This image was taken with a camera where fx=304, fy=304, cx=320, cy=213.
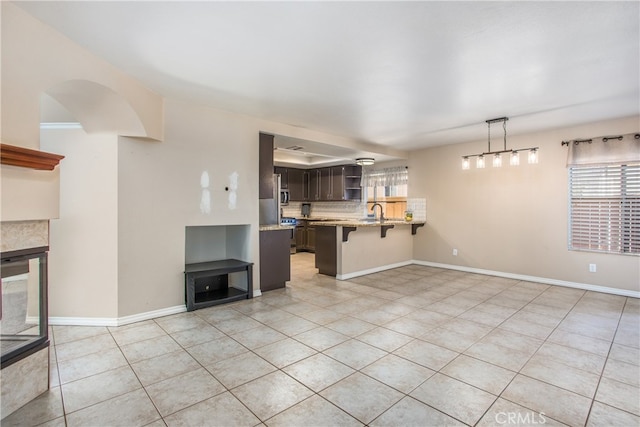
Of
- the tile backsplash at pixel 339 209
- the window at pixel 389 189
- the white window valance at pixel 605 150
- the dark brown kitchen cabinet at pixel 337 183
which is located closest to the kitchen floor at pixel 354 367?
the white window valance at pixel 605 150

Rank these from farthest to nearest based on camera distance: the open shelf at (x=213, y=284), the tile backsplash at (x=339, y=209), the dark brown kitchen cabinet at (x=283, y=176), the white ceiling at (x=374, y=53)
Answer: the dark brown kitchen cabinet at (x=283, y=176) < the tile backsplash at (x=339, y=209) < the open shelf at (x=213, y=284) < the white ceiling at (x=374, y=53)

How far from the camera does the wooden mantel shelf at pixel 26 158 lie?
1.64 meters

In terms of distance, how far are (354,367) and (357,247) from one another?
3190 millimetres

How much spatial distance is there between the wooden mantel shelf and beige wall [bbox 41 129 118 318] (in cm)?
125

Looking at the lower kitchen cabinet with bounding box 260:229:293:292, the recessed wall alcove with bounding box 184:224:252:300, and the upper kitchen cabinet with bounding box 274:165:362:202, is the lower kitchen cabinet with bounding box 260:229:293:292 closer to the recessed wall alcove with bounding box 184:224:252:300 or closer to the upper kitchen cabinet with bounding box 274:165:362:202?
the recessed wall alcove with bounding box 184:224:252:300

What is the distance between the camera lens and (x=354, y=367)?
7.67 ft

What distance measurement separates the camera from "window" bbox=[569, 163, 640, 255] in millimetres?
4148

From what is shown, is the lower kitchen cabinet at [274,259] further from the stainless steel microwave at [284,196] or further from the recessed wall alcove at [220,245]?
the stainless steel microwave at [284,196]

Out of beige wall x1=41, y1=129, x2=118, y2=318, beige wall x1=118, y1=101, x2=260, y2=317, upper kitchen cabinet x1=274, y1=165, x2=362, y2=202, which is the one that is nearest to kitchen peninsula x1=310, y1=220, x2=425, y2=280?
beige wall x1=118, y1=101, x2=260, y2=317

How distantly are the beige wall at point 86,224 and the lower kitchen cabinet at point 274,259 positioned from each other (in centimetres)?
176

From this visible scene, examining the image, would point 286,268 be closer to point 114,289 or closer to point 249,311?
point 249,311

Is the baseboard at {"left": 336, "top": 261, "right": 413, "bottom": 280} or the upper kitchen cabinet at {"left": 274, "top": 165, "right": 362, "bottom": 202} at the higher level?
the upper kitchen cabinet at {"left": 274, "top": 165, "right": 362, "bottom": 202}

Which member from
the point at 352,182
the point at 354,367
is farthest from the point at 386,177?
the point at 354,367

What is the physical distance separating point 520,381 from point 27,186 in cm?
349
